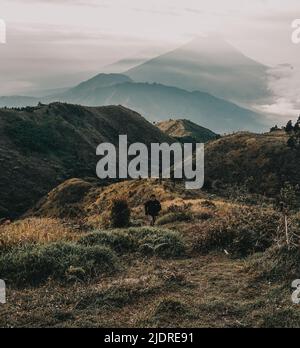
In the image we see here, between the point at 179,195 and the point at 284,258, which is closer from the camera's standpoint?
the point at 284,258

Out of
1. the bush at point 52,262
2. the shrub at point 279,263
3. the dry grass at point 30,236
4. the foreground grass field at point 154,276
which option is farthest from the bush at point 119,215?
the shrub at point 279,263

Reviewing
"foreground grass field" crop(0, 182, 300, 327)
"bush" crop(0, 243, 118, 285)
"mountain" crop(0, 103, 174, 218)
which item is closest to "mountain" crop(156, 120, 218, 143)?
"mountain" crop(0, 103, 174, 218)

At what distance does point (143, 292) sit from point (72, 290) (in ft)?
6.41

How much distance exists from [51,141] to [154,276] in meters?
94.9

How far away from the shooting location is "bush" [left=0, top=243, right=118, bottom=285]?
49.2 ft

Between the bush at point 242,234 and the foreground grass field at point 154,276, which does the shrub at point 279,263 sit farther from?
the bush at point 242,234

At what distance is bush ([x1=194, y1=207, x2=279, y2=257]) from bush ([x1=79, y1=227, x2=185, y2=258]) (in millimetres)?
841

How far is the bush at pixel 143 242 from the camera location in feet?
58.2

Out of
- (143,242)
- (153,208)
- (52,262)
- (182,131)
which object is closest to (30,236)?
(52,262)

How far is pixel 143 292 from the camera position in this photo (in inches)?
532

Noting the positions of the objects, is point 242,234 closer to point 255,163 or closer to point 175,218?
point 175,218
